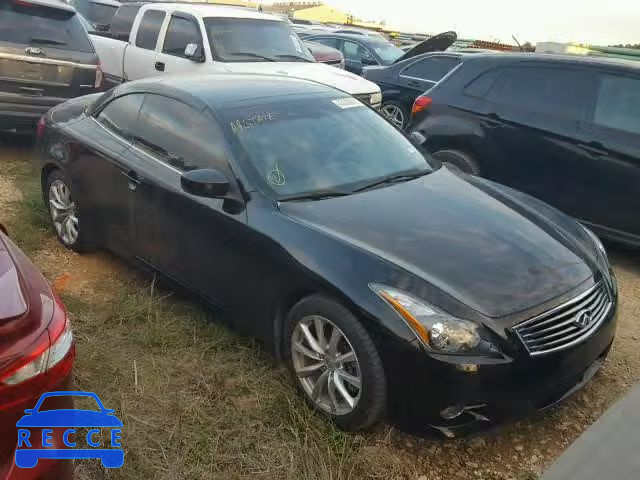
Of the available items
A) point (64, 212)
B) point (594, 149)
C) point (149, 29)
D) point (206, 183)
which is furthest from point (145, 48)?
point (594, 149)

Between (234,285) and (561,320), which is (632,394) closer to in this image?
(561,320)

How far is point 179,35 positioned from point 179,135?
186 inches

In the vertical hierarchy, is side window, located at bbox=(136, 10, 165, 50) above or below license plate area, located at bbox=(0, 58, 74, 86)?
above

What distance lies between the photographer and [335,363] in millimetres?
2879

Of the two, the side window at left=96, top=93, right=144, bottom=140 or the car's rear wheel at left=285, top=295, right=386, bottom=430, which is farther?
the side window at left=96, top=93, right=144, bottom=140

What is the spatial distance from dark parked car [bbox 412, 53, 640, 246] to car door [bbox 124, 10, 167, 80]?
4042 millimetres

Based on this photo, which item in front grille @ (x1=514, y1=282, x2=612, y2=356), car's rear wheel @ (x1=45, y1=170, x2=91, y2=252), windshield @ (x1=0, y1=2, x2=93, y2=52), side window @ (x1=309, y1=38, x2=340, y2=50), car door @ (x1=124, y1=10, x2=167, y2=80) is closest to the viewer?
front grille @ (x1=514, y1=282, x2=612, y2=356)

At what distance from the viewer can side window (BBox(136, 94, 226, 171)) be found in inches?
140

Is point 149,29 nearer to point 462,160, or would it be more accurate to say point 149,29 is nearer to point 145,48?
point 145,48

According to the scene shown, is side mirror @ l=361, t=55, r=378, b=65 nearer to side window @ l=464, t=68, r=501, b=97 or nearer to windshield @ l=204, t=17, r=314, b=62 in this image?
windshield @ l=204, t=17, r=314, b=62

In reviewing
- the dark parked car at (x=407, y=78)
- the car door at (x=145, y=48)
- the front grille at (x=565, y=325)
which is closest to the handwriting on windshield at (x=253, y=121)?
the front grille at (x=565, y=325)


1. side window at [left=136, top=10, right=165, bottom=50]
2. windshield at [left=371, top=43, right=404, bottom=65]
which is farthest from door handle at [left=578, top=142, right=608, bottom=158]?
windshield at [left=371, top=43, right=404, bottom=65]

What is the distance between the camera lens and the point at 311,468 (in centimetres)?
264

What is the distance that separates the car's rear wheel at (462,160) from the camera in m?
5.82
